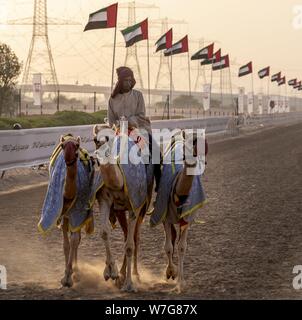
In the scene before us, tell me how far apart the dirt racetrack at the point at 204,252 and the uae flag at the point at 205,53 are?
43539 mm

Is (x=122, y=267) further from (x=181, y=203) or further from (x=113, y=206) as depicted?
(x=181, y=203)

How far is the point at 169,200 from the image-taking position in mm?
7270

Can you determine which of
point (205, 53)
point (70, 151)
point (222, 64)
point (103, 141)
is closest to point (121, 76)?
point (103, 141)

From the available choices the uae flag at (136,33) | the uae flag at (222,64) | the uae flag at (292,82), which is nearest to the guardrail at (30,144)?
the uae flag at (136,33)

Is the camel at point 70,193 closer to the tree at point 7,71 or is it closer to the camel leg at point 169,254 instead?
the camel leg at point 169,254

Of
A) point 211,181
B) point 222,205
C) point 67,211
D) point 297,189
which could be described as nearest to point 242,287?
point 67,211

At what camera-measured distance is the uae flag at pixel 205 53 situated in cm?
5747

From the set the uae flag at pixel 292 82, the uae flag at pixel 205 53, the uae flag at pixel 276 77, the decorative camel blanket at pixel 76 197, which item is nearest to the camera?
the decorative camel blanket at pixel 76 197

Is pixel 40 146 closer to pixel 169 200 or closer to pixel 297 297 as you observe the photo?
pixel 169 200

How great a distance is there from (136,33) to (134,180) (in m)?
31.6

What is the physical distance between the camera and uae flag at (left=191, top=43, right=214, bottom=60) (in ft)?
189

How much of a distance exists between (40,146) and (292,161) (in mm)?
9363

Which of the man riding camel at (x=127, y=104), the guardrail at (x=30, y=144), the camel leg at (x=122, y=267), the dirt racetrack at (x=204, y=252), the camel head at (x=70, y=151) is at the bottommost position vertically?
the dirt racetrack at (x=204, y=252)

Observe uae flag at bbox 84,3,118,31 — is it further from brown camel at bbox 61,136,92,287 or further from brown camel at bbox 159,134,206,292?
brown camel at bbox 61,136,92,287
